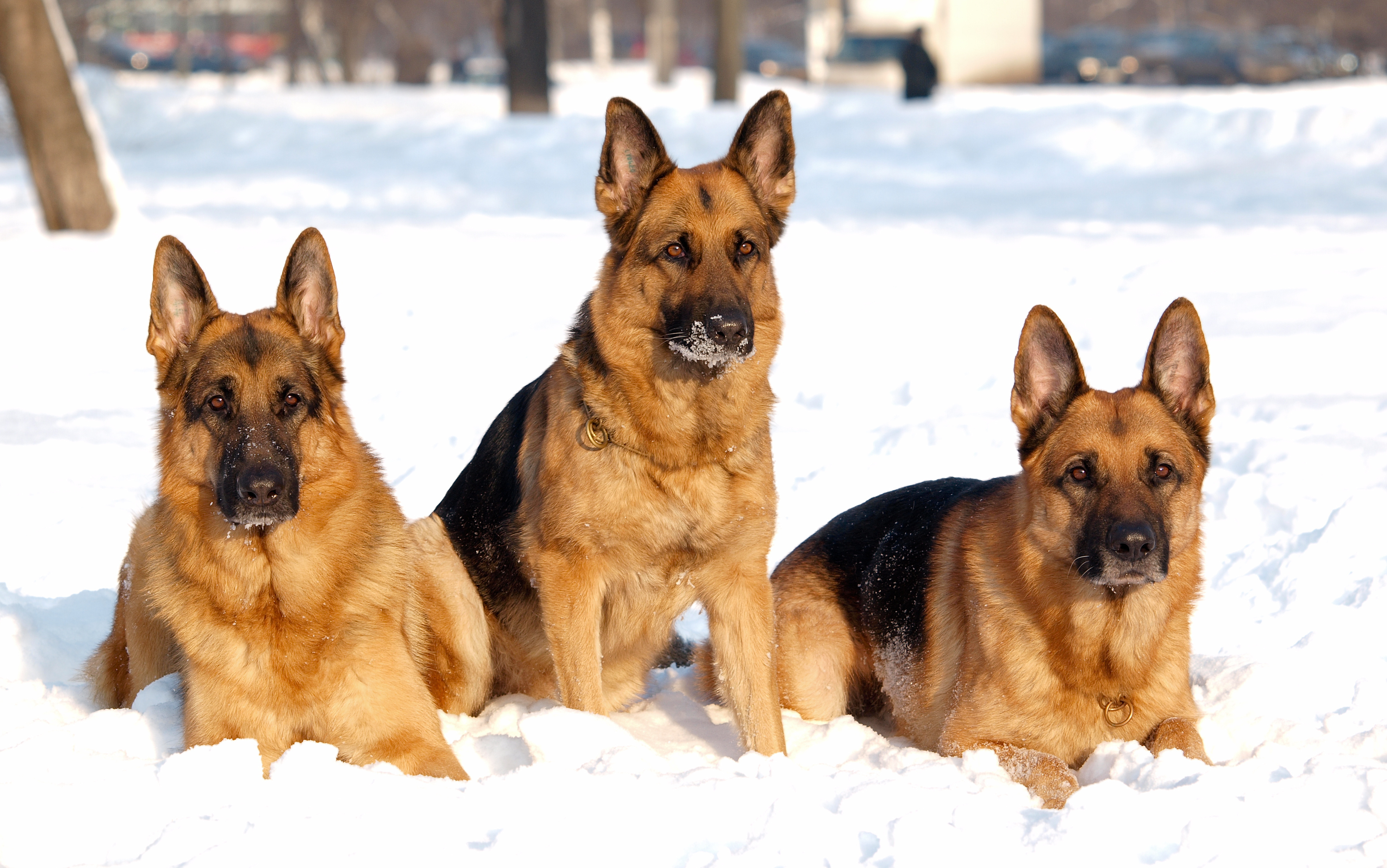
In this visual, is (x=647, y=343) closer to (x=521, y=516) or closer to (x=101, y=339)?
(x=521, y=516)

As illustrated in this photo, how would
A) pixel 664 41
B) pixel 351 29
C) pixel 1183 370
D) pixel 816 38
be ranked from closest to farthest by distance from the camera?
pixel 1183 370 < pixel 664 41 < pixel 816 38 < pixel 351 29

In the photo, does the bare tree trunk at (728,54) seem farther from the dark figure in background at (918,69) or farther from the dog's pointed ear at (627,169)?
the dog's pointed ear at (627,169)

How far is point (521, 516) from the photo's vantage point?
15.5 ft

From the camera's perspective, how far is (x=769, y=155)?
4.83 m

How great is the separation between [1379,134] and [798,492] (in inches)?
486

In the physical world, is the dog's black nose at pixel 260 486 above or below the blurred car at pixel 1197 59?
below

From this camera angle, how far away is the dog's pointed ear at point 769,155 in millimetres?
4727

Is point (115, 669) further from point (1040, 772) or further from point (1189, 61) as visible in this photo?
point (1189, 61)

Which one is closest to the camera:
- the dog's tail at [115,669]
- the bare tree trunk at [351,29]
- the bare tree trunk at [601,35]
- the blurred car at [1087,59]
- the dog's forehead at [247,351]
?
the dog's forehead at [247,351]

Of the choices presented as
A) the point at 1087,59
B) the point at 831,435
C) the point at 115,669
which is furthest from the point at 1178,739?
the point at 1087,59

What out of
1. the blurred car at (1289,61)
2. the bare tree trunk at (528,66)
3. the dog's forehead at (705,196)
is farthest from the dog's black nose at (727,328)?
the blurred car at (1289,61)

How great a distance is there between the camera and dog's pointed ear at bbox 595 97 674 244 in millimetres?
4652

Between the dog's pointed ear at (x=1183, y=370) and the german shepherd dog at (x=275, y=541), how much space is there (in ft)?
8.81

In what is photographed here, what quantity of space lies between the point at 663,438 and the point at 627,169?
1.00 meters
